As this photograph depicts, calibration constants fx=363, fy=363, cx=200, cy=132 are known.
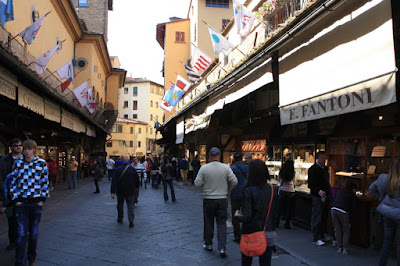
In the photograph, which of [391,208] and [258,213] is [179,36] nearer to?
[391,208]

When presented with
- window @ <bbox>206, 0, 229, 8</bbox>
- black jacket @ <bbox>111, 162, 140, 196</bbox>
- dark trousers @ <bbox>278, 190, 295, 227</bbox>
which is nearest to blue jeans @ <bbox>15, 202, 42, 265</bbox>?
black jacket @ <bbox>111, 162, 140, 196</bbox>

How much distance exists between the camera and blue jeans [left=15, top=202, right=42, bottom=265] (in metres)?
4.62

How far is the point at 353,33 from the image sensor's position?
15.6ft

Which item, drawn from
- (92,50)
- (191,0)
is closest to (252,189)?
(92,50)

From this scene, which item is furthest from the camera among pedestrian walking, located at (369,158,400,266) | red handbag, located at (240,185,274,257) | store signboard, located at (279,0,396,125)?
pedestrian walking, located at (369,158,400,266)

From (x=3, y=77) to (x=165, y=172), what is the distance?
634 cm

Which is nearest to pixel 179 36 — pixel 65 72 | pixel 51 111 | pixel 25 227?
pixel 65 72

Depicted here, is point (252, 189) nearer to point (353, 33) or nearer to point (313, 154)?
point (353, 33)

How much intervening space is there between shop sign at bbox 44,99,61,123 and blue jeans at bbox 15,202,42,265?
6.22 metres

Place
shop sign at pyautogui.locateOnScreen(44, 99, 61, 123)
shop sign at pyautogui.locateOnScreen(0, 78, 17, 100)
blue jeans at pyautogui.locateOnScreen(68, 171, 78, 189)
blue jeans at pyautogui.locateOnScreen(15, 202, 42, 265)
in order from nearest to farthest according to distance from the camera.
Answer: blue jeans at pyautogui.locateOnScreen(15, 202, 42, 265)
shop sign at pyautogui.locateOnScreen(0, 78, 17, 100)
shop sign at pyautogui.locateOnScreen(44, 99, 61, 123)
blue jeans at pyautogui.locateOnScreen(68, 171, 78, 189)

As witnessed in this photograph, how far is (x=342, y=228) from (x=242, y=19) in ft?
20.2

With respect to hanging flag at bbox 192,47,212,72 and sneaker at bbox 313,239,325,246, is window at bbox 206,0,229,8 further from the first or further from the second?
sneaker at bbox 313,239,325,246

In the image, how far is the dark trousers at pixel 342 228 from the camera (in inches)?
226

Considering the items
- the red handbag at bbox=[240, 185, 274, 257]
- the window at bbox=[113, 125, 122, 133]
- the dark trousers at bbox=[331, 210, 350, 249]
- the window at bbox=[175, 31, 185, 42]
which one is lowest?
the dark trousers at bbox=[331, 210, 350, 249]
